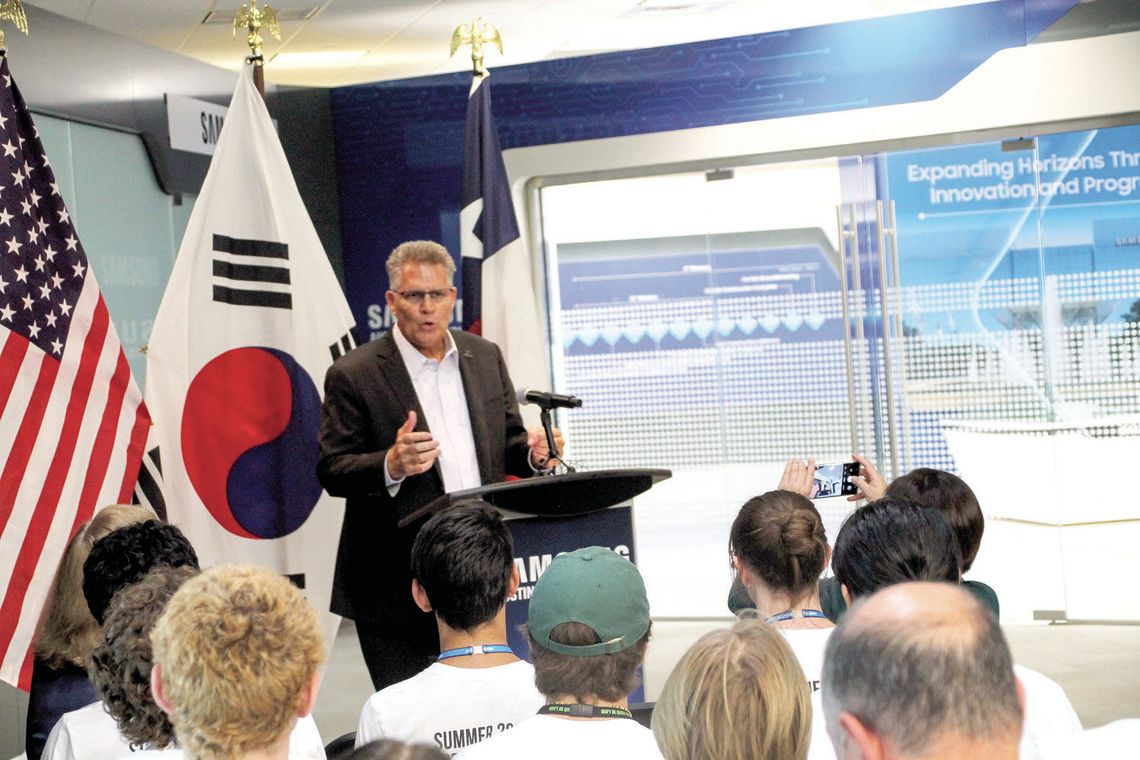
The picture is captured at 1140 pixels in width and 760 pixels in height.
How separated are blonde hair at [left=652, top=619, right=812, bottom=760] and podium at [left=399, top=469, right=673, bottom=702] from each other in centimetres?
160

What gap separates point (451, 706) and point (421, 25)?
5.06 m

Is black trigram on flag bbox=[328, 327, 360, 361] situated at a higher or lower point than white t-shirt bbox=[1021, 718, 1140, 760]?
higher

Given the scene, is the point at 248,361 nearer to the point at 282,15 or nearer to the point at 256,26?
the point at 256,26

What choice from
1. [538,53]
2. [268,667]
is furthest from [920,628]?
[538,53]

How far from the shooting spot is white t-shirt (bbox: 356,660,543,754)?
6.95 feet

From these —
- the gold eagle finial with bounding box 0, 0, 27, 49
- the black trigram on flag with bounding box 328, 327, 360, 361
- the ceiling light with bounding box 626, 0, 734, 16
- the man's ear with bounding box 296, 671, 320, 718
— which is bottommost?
the man's ear with bounding box 296, 671, 320, 718

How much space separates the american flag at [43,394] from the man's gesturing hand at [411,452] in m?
0.87

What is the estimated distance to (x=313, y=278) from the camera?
434 cm

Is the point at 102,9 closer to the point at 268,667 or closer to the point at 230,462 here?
the point at 230,462

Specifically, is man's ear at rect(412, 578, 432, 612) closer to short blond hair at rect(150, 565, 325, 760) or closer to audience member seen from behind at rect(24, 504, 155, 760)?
audience member seen from behind at rect(24, 504, 155, 760)

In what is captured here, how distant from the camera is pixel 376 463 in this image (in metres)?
3.45

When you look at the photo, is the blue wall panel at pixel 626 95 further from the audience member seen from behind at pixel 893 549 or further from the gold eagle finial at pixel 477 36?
the audience member seen from behind at pixel 893 549

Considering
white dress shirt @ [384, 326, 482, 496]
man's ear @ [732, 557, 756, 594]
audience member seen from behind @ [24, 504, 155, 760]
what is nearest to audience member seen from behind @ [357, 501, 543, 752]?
man's ear @ [732, 557, 756, 594]

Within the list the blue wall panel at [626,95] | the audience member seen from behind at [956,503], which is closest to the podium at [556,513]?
the audience member seen from behind at [956,503]
